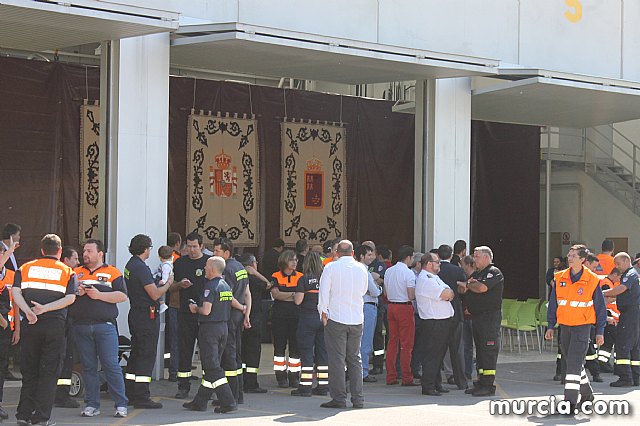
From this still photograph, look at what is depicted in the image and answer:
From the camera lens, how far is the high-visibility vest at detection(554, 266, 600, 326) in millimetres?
11477

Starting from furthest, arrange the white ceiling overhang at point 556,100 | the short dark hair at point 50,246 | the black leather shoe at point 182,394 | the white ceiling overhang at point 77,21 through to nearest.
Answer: the white ceiling overhang at point 556,100 < the black leather shoe at point 182,394 < the white ceiling overhang at point 77,21 < the short dark hair at point 50,246

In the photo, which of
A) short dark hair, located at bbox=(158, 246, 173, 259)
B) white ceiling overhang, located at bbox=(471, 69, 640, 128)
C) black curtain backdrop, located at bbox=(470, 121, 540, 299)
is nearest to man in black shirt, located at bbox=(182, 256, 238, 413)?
short dark hair, located at bbox=(158, 246, 173, 259)

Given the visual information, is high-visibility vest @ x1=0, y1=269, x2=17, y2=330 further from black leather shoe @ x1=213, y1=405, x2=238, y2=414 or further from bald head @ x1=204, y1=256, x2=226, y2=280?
black leather shoe @ x1=213, y1=405, x2=238, y2=414

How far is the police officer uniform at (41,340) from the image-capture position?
10086mm

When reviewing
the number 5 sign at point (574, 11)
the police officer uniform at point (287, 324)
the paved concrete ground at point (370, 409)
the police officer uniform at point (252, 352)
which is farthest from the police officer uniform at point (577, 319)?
the number 5 sign at point (574, 11)

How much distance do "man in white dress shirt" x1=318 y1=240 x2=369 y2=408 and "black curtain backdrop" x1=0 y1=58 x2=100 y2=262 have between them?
733 cm

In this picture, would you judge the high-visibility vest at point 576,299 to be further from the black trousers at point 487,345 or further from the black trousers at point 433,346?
the black trousers at point 433,346

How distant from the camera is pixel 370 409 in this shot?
11.9 meters

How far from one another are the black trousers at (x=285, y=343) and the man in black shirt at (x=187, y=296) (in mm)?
1578

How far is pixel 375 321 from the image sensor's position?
47.7 feet

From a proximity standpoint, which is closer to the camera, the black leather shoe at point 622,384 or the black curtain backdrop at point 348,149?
the black leather shoe at point 622,384

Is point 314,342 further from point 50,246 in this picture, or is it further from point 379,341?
point 50,246

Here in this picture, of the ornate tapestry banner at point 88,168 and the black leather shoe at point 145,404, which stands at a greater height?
the ornate tapestry banner at point 88,168

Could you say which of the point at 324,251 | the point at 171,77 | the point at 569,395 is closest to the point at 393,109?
the point at 171,77
